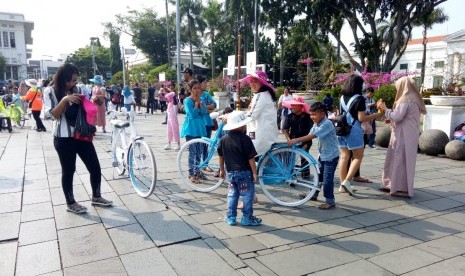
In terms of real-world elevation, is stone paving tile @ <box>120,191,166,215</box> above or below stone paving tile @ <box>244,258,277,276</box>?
above

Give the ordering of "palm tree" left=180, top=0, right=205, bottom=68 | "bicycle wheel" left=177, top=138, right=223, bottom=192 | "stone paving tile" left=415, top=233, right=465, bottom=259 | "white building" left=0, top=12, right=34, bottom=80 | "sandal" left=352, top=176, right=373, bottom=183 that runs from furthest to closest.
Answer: "white building" left=0, top=12, right=34, bottom=80 → "palm tree" left=180, top=0, right=205, bottom=68 → "sandal" left=352, top=176, right=373, bottom=183 → "bicycle wheel" left=177, top=138, right=223, bottom=192 → "stone paving tile" left=415, top=233, right=465, bottom=259

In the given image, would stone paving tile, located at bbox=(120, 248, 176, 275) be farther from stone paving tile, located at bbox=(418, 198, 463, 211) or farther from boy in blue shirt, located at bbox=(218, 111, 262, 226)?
stone paving tile, located at bbox=(418, 198, 463, 211)

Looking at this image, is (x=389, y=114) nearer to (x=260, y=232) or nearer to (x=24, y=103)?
(x=260, y=232)

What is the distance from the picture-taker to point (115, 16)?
4866 cm

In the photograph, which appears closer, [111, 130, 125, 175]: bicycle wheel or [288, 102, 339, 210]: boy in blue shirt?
[288, 102, 339, 210]: boy in blue shirt

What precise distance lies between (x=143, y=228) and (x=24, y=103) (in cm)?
1484

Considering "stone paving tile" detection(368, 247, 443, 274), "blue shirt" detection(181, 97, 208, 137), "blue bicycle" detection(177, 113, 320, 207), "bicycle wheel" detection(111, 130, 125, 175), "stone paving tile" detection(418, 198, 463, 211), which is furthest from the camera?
"blue shirt" detection(181, 97, 208, 137)

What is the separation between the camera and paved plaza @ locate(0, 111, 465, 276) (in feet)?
10.2

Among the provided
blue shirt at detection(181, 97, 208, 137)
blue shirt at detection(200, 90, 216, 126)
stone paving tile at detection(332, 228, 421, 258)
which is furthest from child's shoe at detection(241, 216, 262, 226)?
blue shirt at detection(200, 90, 216, 126)

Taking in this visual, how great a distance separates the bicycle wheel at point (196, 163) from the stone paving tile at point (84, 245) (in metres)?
1.66

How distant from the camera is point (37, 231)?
3.78 m

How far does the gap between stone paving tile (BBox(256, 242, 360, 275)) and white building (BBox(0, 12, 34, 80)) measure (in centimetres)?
6380

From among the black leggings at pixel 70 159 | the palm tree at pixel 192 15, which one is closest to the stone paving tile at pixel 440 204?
the black leggings at pixel 70 159

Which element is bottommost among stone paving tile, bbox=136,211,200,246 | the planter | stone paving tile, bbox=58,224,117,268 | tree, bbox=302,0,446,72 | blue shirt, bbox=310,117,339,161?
stone paving tile, bbox=58,224,117,268
